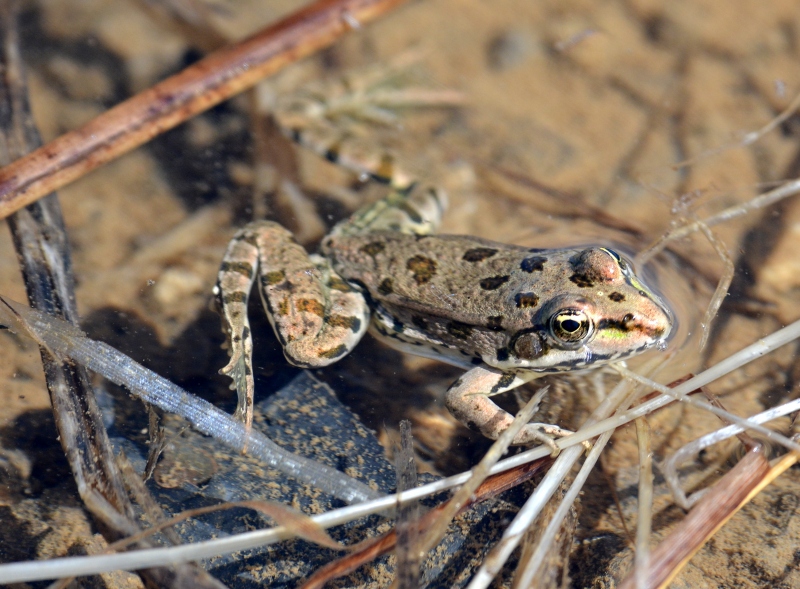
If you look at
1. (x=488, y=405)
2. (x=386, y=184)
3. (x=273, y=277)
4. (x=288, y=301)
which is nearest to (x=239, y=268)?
(x=273, y=277)

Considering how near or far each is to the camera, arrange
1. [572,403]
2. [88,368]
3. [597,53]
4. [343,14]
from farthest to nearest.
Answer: [597,53] → [343,14] → [572,403] → [88,368]

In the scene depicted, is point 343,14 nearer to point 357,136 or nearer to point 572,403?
point 357,136

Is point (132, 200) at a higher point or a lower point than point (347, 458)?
higher

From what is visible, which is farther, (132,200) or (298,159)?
(298,159)

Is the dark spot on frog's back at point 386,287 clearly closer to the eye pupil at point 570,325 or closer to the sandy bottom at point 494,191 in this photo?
the sandy bottom at point 494,191

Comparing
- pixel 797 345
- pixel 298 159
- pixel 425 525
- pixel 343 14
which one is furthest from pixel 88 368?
pixel 797 345

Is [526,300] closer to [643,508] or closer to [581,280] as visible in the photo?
[581,280]

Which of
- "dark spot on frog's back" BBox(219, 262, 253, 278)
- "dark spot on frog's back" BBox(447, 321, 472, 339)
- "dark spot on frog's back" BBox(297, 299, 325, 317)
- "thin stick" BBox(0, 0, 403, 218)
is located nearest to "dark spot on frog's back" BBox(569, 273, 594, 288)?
"dark spot on frog's back" BBox(447, 321, 472, 339)

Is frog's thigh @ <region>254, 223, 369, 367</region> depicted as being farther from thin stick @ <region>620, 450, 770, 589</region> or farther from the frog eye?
thin stick @ <region>620, 450, 770, 589</region>
